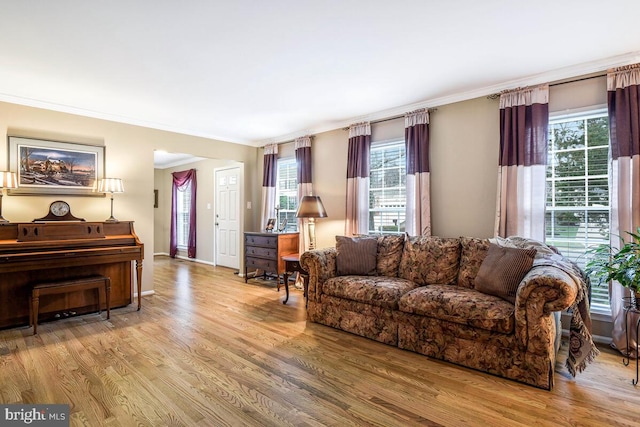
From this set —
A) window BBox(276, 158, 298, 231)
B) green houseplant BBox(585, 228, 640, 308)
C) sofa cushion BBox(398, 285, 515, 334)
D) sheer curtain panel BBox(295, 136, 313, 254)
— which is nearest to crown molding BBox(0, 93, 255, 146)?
window BBox(276, 158, 298, 231)

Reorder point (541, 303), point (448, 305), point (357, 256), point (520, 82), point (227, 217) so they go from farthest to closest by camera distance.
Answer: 1. point (227, 217)
2. point (357, 256)
3. point (520, 82)
4. point (448, 305)
5. point (541, 303)

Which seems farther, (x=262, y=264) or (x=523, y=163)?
(x=262, y=264)

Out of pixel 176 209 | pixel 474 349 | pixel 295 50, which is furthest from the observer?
pixel 176 209

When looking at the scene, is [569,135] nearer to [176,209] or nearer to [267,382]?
[267,382]

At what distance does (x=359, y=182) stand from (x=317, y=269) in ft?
4.88

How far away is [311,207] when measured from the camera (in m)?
4.32

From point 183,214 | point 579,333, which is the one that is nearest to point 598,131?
point 579,333

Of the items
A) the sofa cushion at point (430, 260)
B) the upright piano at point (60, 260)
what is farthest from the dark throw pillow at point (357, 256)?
the upright piano at point (60, 260)

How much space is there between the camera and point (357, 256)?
3.47m

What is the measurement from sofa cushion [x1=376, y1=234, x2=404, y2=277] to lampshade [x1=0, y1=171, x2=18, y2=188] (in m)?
3.92

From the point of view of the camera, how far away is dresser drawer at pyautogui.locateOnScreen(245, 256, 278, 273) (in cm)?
486

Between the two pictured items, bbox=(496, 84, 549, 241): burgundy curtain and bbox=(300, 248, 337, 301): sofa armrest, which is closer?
bbox=(496, 84, 549, 241): burgundy curtain

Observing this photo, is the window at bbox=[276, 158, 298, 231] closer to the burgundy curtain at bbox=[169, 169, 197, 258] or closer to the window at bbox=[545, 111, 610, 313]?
the burgundy curtain at bbox=[169, 169, 197, 258]

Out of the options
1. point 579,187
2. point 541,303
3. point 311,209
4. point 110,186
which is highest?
point 110,186
